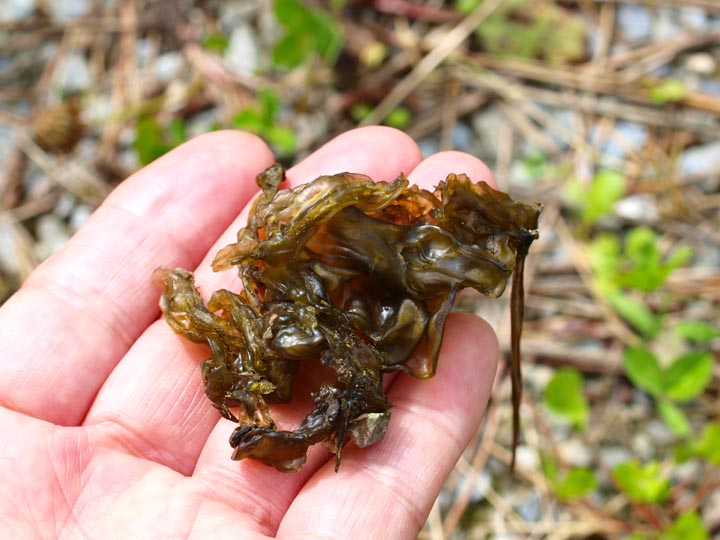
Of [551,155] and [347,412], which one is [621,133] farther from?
[347,412]

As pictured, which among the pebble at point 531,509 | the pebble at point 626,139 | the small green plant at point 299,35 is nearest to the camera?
the pebble at point 531,509

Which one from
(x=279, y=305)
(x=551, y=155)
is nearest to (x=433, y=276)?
(x=279, y=305)

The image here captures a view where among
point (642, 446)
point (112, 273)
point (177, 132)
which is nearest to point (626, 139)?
point (642, 446)

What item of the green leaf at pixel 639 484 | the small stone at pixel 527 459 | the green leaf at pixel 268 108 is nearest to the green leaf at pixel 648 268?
the green leaf at pixel 639 484

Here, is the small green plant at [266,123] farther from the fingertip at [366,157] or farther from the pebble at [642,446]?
the pebble at [642,446]

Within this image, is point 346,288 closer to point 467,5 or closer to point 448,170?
point 448,170

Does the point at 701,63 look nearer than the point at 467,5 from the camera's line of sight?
Yes
